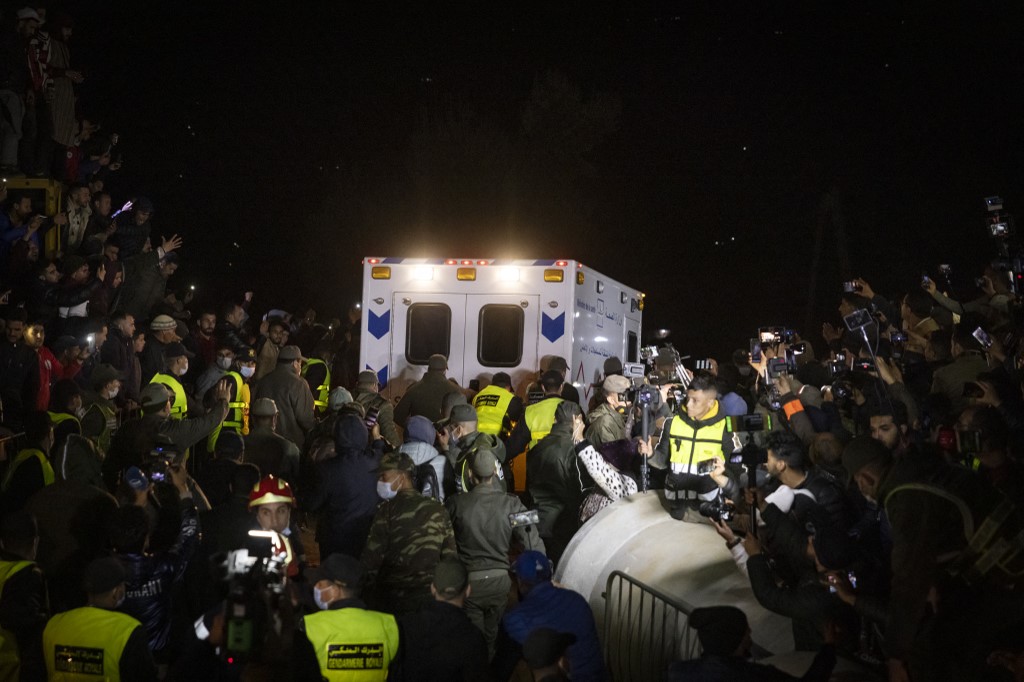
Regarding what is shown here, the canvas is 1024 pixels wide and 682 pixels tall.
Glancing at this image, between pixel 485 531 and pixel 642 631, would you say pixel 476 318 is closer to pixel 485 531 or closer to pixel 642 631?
pixel 485 531

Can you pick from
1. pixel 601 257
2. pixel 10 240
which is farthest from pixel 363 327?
pixel 601 257

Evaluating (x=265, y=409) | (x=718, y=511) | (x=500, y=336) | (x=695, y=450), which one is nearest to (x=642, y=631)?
(x=718, y=511)

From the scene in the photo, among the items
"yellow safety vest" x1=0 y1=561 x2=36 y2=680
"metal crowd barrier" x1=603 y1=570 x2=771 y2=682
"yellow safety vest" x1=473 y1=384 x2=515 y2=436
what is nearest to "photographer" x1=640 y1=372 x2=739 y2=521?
"metal crowd barrier" x1=603 y1=570 x2=771 y2=682

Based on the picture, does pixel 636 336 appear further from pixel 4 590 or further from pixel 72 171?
pixel 4 590

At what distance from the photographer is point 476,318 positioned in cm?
1303

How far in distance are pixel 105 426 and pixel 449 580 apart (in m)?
4.96

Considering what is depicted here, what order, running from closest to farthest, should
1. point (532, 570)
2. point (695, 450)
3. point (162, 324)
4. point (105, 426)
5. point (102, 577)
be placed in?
point (102, 577), point (532, 570), point (695, 450), point (105, 426), point (162, 324)

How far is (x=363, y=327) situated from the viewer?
1328 centimetres

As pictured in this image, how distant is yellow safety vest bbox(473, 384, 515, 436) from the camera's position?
10.7m

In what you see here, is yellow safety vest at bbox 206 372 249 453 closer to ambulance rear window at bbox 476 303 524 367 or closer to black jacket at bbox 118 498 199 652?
ambulance rear window at bbox 476 303 524 367

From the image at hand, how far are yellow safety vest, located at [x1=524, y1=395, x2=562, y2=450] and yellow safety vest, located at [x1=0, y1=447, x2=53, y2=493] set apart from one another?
4.35 metres

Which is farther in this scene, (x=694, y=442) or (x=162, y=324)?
(x=162, y=324)

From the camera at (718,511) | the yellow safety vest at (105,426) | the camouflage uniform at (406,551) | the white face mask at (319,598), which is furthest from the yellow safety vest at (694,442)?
the yellow safety vest at (105,426)

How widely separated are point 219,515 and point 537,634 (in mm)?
2786
